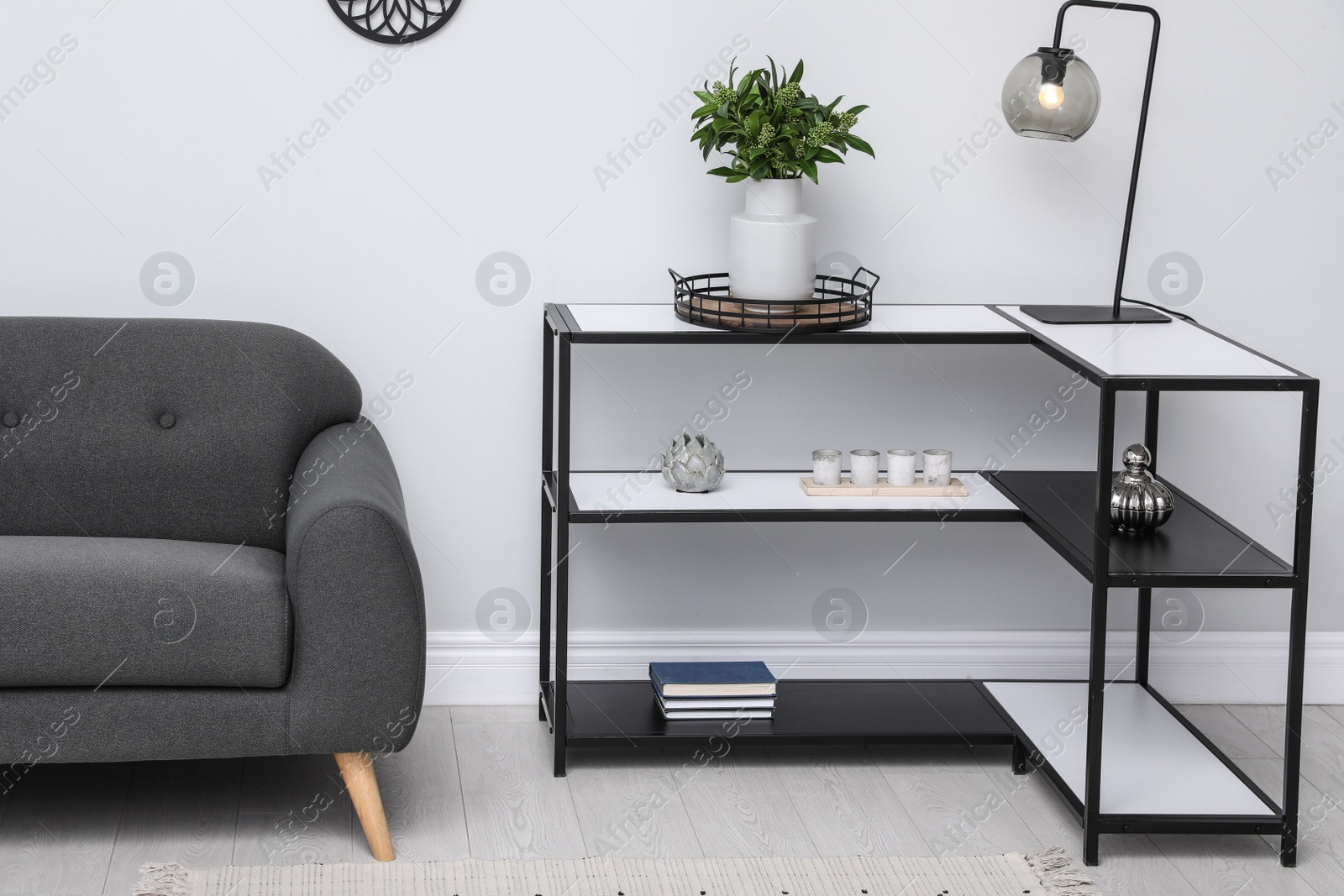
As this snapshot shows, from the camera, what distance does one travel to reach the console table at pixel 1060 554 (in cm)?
213

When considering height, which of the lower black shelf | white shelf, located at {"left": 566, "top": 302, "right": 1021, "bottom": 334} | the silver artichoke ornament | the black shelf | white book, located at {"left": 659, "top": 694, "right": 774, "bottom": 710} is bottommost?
the lower black shelf

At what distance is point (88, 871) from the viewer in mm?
2125

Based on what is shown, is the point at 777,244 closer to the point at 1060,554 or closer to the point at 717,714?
the point at 1060,554

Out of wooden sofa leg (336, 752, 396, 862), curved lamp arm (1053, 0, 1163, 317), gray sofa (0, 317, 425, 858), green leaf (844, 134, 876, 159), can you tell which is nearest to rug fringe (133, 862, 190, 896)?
gray sofa (0, 317, 425, 858)

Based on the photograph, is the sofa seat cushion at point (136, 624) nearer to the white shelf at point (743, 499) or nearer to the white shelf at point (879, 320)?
the white shelf at point (743, 499)

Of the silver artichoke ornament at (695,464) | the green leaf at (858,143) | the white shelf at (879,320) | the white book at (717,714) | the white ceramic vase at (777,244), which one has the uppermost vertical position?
the green leaf at (858,143)

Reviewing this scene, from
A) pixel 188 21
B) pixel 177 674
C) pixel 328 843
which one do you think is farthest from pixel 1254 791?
pixel 188 21

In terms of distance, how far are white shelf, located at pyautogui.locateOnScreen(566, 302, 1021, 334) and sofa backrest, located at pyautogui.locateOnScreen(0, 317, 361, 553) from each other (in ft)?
1.86

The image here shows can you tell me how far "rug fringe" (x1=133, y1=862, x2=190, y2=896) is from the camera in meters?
2.05

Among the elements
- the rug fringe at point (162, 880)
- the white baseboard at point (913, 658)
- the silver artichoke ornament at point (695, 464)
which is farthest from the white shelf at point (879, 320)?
the rug fringe at point (162, 880)

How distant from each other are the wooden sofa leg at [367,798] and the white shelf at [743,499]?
0.57m

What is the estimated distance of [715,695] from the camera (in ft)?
8.63

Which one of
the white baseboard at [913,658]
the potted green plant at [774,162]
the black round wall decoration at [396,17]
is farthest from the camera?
the white baseboard at [913,658]

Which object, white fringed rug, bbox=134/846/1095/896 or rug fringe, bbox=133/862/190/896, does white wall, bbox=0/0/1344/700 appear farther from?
rug fringe, bbox=133/862/190/896
